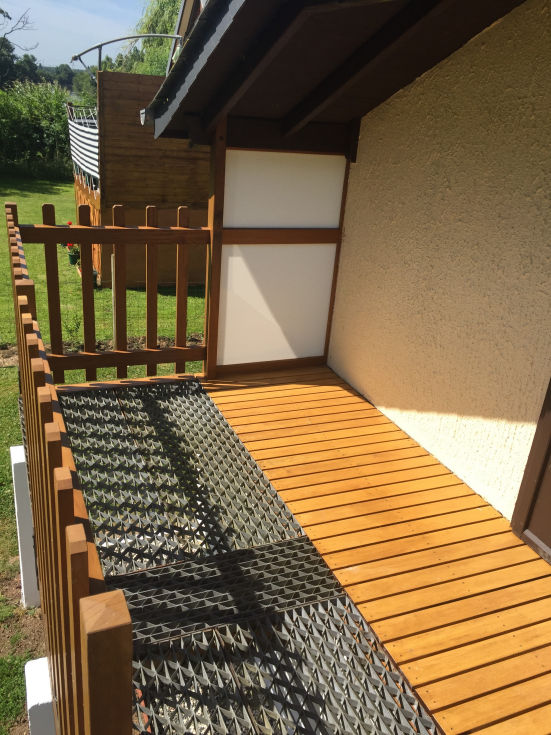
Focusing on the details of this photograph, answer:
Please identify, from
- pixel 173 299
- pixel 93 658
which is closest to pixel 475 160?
pixel 93 658

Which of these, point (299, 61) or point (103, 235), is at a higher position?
point (299, 61)

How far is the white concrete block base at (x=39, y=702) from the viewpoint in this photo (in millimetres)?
2518

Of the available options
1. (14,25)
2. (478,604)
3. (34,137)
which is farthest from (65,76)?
(478,604)

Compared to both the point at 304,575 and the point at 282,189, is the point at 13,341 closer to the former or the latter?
the point at 282,189

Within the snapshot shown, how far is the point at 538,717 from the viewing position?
2568mm

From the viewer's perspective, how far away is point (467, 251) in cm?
410

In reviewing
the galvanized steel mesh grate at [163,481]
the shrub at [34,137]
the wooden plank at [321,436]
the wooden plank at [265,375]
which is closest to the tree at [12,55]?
the shrub at [34,137]

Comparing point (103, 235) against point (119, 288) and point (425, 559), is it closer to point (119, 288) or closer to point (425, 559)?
point (119, 288)

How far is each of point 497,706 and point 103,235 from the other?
13.9 feet

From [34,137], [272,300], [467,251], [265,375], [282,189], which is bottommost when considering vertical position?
[265,375]

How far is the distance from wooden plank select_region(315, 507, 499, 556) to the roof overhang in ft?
10.0

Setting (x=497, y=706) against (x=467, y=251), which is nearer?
(x=497, y=706)

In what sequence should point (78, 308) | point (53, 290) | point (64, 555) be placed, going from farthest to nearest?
1. point (78, 308)
2. point (53, 290)
3. point (64, 555)

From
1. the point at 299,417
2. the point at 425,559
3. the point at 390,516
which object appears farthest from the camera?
the point at 299,417
